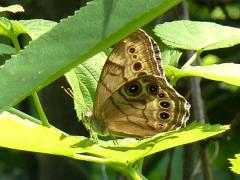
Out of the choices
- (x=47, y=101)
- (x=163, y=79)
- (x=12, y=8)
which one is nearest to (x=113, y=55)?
(x=163, y=79)

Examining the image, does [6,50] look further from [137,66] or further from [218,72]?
[218,72]

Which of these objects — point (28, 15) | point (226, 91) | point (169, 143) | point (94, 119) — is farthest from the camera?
point (226, 91)

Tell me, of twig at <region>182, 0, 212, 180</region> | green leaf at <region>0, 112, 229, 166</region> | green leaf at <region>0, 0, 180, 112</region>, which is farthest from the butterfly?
A: twig at <region>182, 0, 212, 180</region>

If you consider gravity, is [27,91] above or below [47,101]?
below

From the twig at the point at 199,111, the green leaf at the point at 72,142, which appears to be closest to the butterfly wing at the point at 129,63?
the green leaf at the point at 72,142

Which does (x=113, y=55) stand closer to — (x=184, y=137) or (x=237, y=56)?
(x=184, y=137)

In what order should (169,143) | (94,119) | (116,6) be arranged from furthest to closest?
(94,119) → (169,143) → (116,6)

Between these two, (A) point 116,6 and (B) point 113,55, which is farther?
(B) point 113,55
